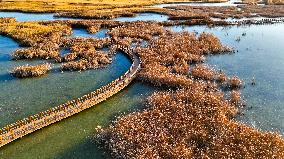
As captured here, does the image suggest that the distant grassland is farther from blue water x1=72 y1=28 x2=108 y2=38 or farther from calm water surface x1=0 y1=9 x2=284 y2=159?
calm water surface x1=0 y1=9 x2=284 y2=159

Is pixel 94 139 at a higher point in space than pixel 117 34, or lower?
lower

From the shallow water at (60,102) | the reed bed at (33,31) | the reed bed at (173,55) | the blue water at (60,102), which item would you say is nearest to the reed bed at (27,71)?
the shallow water at (60,102)

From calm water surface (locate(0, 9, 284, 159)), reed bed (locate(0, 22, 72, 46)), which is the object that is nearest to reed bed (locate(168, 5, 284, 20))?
reed bed (locate(0, 22, 72, 46))

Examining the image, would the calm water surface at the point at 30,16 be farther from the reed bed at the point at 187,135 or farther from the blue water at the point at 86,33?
the reed bed at the point at 187,135

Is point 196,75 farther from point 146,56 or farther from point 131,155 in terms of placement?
point 131,155

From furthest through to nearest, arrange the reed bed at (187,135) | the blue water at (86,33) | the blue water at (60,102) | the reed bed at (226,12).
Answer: the reed bed at (226,12), the blue water at (86,33), the blue water at (60,102), the reed bed at (187,135)

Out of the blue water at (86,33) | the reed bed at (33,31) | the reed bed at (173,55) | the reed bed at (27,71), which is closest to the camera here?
the reed bed at (173,55)

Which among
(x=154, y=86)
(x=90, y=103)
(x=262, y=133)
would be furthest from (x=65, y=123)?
(x=262, y=133)
